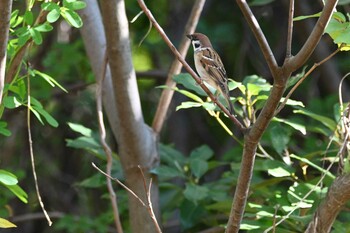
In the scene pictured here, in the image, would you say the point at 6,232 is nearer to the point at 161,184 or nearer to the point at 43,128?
the point at 43,128

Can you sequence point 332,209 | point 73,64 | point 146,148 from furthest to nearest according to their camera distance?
point 73,64, point 146,148, point 332,209

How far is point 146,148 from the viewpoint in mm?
3629

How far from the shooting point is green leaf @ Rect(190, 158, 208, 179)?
390 centimetres

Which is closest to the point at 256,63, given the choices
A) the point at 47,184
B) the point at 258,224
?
the point at 47,184

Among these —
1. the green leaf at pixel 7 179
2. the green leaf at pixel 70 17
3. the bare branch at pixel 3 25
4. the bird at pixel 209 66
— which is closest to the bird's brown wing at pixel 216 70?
the bird at pixel 209 66

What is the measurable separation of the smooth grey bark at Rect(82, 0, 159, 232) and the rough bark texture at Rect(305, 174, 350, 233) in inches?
39.5

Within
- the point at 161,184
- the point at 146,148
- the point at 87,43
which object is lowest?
the point at 161,184

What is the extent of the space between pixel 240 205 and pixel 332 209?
42 centimetres

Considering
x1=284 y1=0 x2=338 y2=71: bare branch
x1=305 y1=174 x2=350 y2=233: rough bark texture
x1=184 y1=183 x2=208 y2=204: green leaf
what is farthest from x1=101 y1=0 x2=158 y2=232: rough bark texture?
x1=284 y1=0 x2=338 y2=71: bare branch

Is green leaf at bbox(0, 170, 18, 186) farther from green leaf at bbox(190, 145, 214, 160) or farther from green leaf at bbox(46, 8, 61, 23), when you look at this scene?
green leaf at bbox(190, 145, 214, 160)

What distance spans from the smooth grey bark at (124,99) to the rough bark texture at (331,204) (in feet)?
3.29

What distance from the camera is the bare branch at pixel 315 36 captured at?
2.12 meters

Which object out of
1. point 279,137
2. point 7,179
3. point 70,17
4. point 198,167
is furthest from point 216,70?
point 7,179

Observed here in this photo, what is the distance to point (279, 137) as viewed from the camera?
3.72 m
